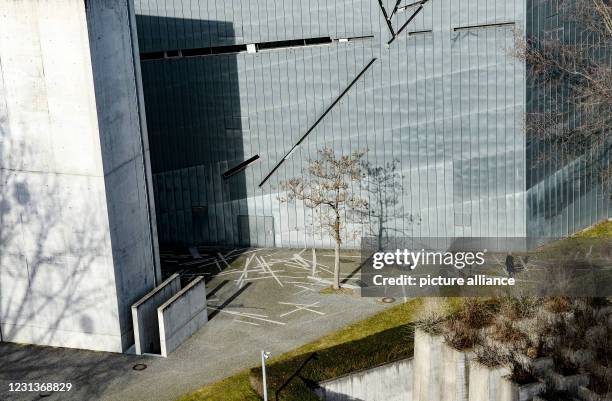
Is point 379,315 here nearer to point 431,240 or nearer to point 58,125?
point 431,240

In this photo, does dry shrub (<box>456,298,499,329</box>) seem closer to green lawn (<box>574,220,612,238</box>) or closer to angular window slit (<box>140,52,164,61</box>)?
green lawn (<box>574,220,612,238</box>)

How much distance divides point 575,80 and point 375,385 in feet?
53.9

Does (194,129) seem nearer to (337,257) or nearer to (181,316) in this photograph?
(337,257)

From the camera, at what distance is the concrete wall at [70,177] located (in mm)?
29875

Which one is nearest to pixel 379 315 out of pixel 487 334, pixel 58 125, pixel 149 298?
pixel 487 334

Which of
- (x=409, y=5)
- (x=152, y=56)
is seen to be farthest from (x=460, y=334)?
(x=152, y=56)

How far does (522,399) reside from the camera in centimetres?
2677

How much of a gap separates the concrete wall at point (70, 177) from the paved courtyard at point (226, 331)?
51.0 inches

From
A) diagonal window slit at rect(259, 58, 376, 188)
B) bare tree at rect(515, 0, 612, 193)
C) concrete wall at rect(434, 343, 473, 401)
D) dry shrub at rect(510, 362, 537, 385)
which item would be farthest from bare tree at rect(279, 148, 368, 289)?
dry shrub at rect(510, 362, 537, 385)

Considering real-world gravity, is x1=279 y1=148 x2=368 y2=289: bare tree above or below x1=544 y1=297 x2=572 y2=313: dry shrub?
above

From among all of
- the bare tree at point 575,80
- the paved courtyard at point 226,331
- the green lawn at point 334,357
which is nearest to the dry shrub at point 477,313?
the green lawn at point 334,357

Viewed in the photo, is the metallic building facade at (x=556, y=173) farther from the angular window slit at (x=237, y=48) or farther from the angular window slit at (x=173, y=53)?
the angular window slit at (x=173, y=53)

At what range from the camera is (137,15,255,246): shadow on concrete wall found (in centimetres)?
4091

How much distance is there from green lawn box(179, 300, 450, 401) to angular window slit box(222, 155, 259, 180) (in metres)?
10.3
